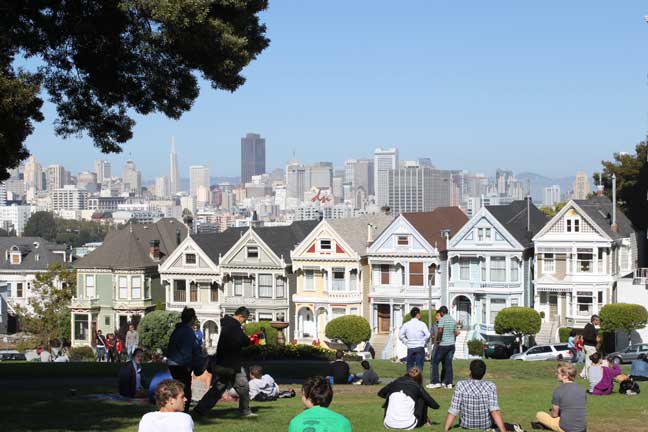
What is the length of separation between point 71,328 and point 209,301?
10704 mm

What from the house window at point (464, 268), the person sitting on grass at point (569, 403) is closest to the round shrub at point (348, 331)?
the house window at point (464, 268)

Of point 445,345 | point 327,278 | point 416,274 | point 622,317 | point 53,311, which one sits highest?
point 416,274

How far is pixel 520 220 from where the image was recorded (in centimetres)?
6825

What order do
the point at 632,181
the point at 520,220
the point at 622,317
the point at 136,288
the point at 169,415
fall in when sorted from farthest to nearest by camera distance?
1. the point at 632,181
2. the point at 136,288
3. the point at 520,220
4. the point at 622,317
5. the point at 169,415

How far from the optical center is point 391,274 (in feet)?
221

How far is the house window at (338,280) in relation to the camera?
68.7 meters

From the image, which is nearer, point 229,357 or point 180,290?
point 229,357

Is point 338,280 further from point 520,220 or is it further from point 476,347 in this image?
point 476,347

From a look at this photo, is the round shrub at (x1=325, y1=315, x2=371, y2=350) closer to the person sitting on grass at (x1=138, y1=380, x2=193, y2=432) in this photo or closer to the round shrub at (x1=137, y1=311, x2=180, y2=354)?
the round shrub at (x1=137, y1=311, x2=180, y2=354)

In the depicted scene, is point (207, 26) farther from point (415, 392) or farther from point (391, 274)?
point (391, 274)

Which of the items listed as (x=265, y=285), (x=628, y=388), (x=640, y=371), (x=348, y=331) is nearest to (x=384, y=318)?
(x=348, y=331)

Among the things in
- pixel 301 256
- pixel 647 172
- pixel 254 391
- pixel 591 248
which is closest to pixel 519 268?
pixel 591 248

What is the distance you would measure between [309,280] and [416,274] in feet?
21.6

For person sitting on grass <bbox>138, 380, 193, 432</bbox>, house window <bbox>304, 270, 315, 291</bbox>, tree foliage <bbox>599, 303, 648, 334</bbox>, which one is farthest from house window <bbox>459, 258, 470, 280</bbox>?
person sitting on grass <bbox>138, 380, 193, 432</bbox>
